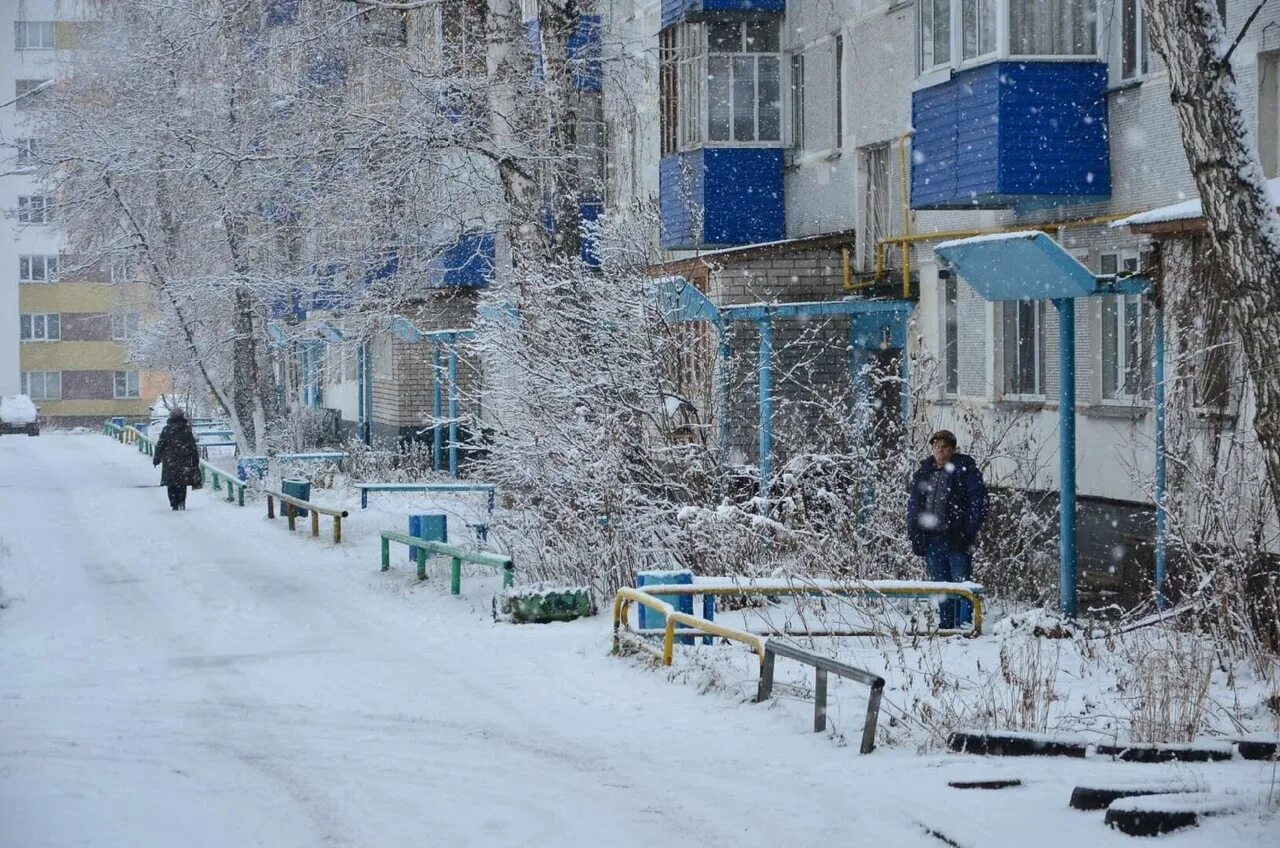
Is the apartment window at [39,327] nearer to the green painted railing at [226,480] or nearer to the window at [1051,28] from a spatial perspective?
the green painted railing at [226,480]

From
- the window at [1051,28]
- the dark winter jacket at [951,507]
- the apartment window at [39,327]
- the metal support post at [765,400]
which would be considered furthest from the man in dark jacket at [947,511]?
the apartment window at [39,327]

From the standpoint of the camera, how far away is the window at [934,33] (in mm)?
16047

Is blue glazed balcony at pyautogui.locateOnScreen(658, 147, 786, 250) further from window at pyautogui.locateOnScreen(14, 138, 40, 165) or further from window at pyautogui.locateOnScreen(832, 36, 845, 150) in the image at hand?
window at pyautogui.locateOnScreen(14, 138, 40, 165)

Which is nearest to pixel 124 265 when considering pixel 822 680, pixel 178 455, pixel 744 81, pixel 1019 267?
pixel 178 455

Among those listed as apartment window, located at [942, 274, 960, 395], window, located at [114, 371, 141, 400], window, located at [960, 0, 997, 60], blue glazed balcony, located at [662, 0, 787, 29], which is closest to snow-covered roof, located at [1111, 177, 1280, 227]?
window, located at [960, 0, 997, 60]

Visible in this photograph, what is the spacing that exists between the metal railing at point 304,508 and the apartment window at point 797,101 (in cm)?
723

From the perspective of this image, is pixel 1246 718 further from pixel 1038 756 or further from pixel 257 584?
pixel 257 584

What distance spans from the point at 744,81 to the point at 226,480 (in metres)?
10.8

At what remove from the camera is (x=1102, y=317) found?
15.1 m

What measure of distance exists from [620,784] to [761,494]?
20.4 ft

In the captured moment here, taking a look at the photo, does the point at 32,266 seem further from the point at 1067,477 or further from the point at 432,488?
the point at 1067,477

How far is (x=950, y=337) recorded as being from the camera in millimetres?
17922

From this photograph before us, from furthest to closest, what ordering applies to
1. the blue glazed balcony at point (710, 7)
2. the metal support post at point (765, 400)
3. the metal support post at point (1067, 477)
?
the blue glazed balcony at point (710, 7)
the metal support post at point (765, 400)
the metal support post at point (1067, 477)

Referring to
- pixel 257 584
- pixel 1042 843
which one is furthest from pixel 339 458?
pixel 1042 843
